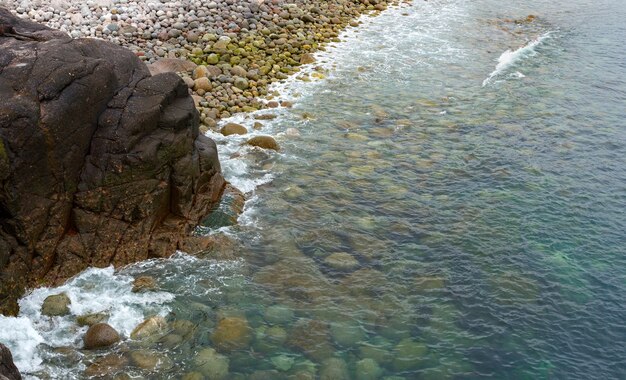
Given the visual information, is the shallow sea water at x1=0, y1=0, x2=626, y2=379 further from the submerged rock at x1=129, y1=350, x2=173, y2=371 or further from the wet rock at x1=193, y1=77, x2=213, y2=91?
the wet rock at x1=193, y1=77, x2=213, y2=91

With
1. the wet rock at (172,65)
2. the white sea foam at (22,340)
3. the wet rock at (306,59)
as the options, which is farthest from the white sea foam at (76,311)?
the wet rock at (306,59)

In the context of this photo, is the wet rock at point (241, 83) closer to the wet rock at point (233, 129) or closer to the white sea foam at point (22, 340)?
the wet rock at point (233, 129)

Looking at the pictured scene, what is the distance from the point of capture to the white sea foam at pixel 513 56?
2892 cm

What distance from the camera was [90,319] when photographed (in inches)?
504

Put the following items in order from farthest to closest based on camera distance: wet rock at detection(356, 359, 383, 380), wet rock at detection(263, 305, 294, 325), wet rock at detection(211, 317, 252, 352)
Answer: wet rock at detection(263, 305, 294, 325) < wet rock at detection(211, 317, 252, 352) < wet rock at detection(356, 359, 383, 380)

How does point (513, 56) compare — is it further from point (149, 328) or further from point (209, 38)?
point (149, 328)

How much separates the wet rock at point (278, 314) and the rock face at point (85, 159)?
3.16 meters

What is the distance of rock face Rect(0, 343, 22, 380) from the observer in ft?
33.0

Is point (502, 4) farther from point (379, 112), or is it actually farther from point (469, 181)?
point (469, 181)

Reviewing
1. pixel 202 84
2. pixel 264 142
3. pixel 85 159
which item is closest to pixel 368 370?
pixel 85 159

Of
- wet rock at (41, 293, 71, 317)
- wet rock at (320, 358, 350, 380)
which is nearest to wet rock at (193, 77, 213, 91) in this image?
wet rock at (41, 293, 71, 317)

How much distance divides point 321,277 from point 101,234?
16.9 ft

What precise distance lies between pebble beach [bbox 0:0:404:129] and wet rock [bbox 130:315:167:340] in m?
9.87

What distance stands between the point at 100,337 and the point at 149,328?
38.2 inches
